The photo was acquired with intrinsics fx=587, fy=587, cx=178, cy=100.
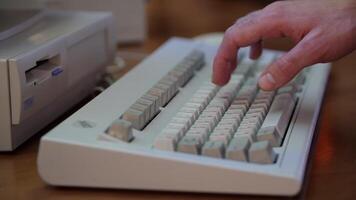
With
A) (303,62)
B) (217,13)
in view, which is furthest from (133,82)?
(217,13)

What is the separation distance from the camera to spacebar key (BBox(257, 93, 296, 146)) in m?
0.65

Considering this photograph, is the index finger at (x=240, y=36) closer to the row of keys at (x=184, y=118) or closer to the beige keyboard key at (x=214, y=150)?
the row of keys at (x=184, y=118)

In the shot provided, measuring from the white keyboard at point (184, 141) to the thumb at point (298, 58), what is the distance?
0.15 ft

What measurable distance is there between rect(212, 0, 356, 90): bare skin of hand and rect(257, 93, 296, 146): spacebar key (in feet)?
0.10

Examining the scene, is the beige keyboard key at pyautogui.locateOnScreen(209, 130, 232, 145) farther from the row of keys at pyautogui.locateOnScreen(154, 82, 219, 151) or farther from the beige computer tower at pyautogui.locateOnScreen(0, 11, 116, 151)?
the beige computer tower at pyautogui.locateOnScreen(0, 11, 116, 151)

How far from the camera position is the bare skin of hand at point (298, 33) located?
72cm

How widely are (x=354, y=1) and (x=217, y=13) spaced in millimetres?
834

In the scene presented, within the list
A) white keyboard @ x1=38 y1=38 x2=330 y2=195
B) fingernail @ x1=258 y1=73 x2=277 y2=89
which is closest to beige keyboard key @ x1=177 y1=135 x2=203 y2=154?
white keyboard @ x1=38 y1=38 x2=330 y2=195

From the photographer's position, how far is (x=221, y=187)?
588mm

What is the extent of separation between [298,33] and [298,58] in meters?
0.05

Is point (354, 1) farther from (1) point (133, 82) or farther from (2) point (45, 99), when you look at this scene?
(2) point (45, 99)

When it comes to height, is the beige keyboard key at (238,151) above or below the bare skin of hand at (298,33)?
below

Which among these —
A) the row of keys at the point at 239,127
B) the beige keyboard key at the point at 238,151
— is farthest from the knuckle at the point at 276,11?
the beige keyboard key at the point at 238,151

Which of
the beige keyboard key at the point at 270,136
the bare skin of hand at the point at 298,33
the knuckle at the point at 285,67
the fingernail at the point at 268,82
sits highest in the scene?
the bare skin of hand at the point at 298,33
